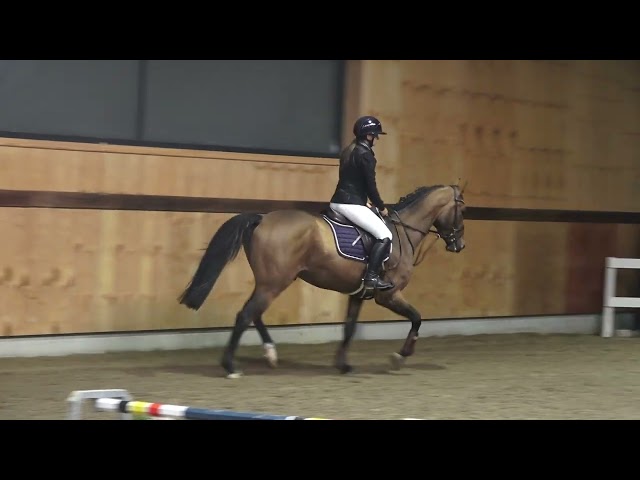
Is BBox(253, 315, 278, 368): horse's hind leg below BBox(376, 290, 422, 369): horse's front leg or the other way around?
below

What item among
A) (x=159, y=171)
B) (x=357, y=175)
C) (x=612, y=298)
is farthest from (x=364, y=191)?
(x=612, y=298)

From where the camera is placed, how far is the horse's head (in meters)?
9.94

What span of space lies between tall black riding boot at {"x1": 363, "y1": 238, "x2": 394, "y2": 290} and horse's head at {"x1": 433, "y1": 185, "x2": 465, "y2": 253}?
893 millimetres

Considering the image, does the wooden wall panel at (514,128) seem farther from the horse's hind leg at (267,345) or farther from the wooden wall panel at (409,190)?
the horse's hind leg at (267,345)

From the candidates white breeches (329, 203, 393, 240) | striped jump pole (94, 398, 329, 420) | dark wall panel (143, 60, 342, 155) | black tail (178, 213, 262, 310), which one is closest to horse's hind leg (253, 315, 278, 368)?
black tail (178, 213, 262, 310)

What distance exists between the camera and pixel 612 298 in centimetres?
1309

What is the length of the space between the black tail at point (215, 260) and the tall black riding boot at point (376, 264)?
3.62 ft

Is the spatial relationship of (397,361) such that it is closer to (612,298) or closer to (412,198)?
(412,198)

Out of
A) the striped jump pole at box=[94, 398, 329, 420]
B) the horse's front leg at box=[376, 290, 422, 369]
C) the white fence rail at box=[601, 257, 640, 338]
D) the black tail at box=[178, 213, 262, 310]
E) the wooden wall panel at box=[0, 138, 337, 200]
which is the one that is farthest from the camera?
the white fence rail at box=[601, 257, 640, 338]

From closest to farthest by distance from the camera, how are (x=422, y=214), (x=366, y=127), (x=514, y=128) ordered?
(x=366, y=127) < (x=422, y=214) < (x=514, y=128)

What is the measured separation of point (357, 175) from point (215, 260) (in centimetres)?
140

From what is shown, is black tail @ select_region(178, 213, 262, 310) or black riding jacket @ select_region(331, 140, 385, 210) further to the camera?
black riding jacket @ select_region(331, 140, 385, 210)

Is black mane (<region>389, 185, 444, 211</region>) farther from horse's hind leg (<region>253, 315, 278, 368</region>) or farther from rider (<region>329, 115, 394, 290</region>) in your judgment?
horse's hind leg (<region>253, 315, 278, 368</region>)

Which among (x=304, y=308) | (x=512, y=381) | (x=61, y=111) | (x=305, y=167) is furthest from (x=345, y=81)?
(x=512, y=381)
